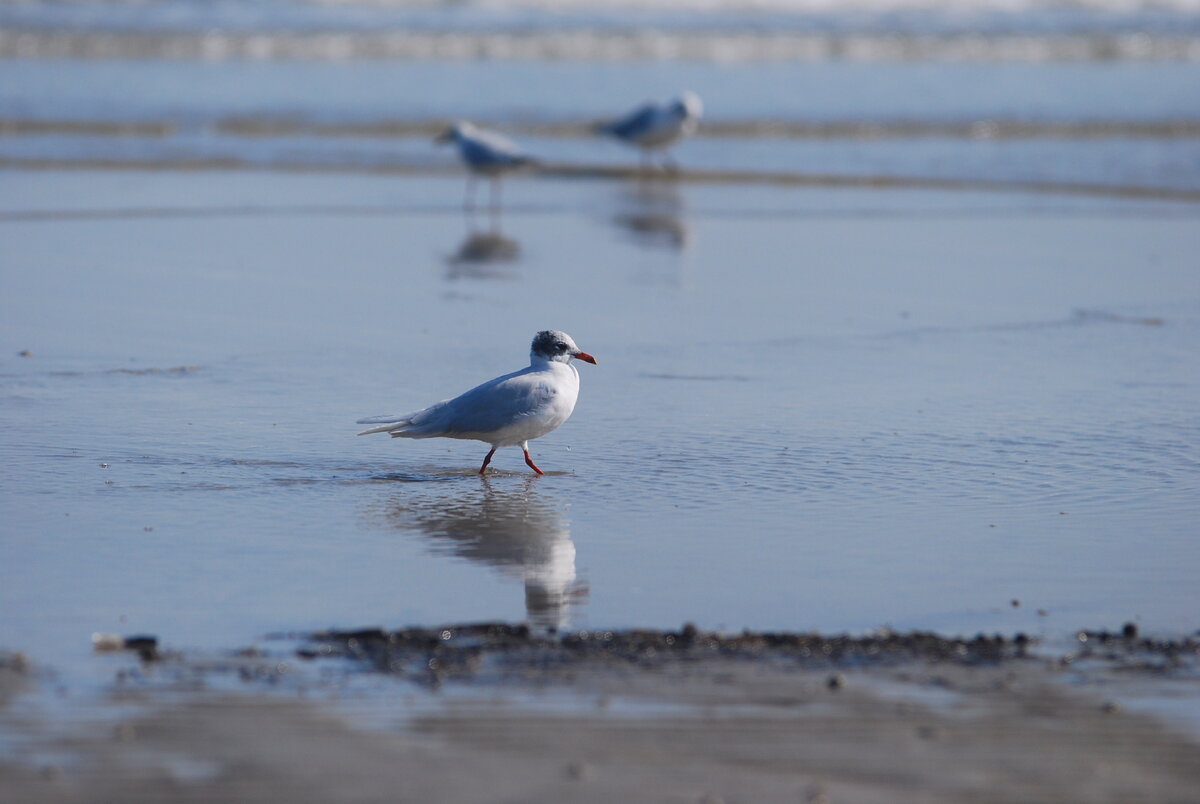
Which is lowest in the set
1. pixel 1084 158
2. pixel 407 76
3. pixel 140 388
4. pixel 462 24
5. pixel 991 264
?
pixel 140 388

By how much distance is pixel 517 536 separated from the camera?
600cm

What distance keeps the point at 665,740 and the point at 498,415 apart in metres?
3.07

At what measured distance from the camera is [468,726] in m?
4.12

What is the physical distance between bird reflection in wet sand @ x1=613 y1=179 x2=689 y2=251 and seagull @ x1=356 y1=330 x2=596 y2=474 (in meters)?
6.57

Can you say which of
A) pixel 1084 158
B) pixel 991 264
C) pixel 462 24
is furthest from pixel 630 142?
pixel 462 24

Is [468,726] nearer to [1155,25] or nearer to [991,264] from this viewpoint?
[991,264]

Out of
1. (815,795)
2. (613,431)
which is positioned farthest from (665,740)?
(613,431)

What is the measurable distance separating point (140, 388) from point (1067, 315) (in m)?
6.01

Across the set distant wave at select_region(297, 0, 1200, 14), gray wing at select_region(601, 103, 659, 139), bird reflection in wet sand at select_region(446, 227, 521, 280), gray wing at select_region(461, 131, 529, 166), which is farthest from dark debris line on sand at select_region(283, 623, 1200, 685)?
distant wave at select_region(297, 0, 1200, 14)

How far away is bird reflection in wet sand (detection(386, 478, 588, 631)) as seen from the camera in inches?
207

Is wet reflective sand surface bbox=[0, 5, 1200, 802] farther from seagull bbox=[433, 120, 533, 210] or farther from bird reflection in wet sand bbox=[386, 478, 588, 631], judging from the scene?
seagull bbox=[433, 120, 533, 210]

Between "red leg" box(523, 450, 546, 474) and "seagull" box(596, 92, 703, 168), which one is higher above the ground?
"seagull" box(596, 92, 703, 168)

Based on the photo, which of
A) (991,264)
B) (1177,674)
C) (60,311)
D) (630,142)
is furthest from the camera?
(630,142)

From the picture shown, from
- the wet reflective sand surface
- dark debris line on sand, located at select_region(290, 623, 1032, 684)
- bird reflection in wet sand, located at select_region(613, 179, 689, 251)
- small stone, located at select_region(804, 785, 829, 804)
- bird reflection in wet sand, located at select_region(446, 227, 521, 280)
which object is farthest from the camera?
bird reflection in wet sand, located at select_region(613, 179, 689, 251)
